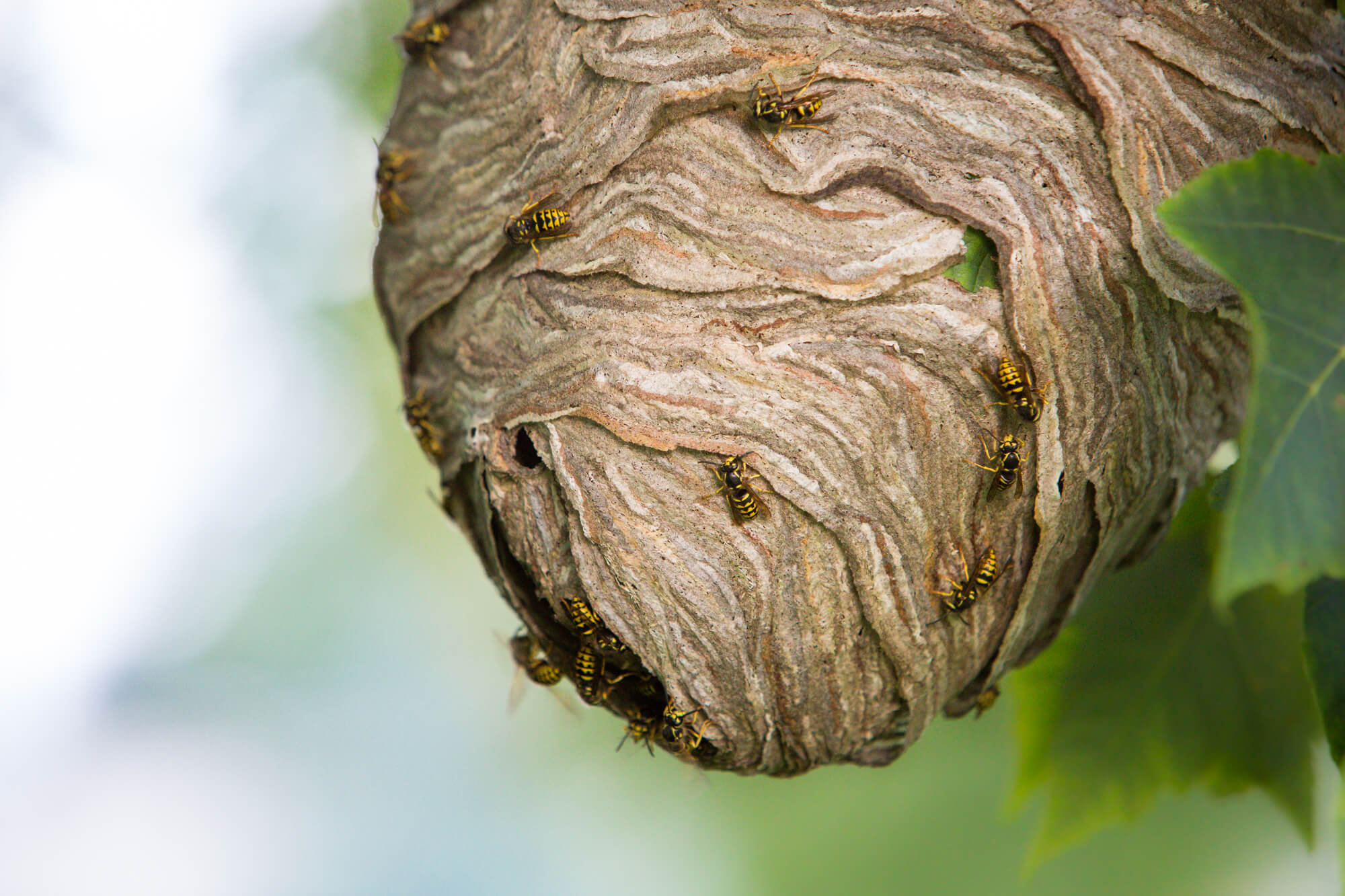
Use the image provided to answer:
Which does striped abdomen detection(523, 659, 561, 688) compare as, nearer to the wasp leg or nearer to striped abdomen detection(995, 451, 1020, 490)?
striped abdomen detection(995, 451, 1020, 490)

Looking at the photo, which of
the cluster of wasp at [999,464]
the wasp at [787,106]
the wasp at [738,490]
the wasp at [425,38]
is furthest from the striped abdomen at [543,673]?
the wasp at [425,38]

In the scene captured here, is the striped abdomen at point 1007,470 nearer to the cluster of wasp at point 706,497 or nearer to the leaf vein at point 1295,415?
the cluster of wasp at point 706,497

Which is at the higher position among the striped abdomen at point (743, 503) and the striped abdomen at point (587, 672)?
the striped abdomen at point (743, 503)

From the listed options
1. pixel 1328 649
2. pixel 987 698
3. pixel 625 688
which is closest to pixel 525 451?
pixel 625 688

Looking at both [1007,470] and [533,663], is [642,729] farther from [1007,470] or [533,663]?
[1007,470]

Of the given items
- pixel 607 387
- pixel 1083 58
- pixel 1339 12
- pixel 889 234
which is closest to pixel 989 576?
pixel 889 234
